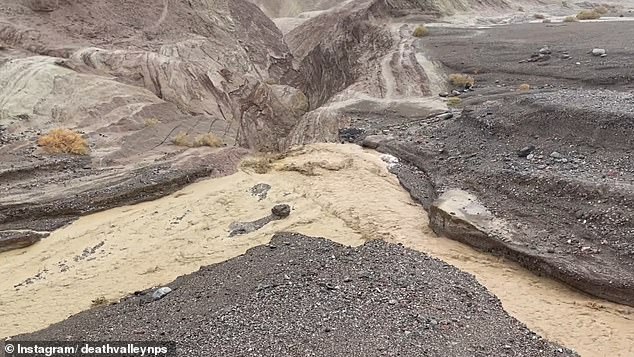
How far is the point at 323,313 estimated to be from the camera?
950 centimetres

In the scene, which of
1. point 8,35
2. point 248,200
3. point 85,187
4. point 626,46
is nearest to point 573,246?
point 248,200

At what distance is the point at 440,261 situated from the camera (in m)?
11.8

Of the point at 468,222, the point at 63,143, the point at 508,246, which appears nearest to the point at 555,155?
the point at 468,222

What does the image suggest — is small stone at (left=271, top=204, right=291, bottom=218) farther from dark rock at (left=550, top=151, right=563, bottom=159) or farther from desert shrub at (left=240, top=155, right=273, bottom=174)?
dark rock at (left=550, top=151, right=563, bottom=159)

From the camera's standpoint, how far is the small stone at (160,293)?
11.0 meters

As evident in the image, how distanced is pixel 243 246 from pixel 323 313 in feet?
14.0

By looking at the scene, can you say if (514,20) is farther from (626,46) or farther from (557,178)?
(557,178)

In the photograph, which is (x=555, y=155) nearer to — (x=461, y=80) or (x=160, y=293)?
(x=160, y=293)

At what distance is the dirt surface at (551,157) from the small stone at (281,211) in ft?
11.6

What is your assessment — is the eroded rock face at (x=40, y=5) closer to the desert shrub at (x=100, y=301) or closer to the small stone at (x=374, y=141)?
the small stone at (x=374, y=141)

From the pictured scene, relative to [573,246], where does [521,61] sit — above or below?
above

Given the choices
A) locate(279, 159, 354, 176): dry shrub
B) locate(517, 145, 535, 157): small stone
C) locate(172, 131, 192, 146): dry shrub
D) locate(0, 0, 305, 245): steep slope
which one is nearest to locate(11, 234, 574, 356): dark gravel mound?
locate(517, 145, 535, 157): small stone

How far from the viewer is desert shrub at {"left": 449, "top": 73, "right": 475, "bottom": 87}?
2484 cm

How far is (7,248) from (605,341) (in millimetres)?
12805
